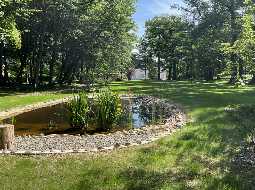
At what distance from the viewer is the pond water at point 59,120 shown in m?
19.2

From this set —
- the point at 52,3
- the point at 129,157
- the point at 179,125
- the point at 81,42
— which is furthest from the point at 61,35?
the point at 129,157

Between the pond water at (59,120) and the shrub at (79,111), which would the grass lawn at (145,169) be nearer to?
the shrub at (79,111)

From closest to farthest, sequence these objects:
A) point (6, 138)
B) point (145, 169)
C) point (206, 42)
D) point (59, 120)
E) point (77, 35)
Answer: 1. point (145, 169)
2. point (6, 138)
3. point (59, 120)
4. point (77, 35)
5. point (206, 42)

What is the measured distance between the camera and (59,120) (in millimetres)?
22297

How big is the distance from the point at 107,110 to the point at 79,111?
1144mm

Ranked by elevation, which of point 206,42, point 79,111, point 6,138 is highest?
point 206,42

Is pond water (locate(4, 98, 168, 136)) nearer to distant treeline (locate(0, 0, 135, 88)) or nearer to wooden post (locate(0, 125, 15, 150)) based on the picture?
wooden post (locate(0, 125, 15, 150))

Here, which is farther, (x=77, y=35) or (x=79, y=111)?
(x=77, y=35)

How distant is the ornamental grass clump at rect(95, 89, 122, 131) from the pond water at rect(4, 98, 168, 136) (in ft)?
1.39

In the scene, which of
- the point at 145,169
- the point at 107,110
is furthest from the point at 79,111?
the point at 145,169

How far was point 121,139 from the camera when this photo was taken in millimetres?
15156

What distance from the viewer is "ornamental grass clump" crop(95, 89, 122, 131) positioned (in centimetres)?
1831

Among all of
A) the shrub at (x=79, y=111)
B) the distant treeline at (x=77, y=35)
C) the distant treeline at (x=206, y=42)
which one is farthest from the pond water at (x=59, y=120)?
the distant treeline at (x=77, y=35)

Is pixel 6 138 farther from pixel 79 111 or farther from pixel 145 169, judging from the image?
pixel 79 111
